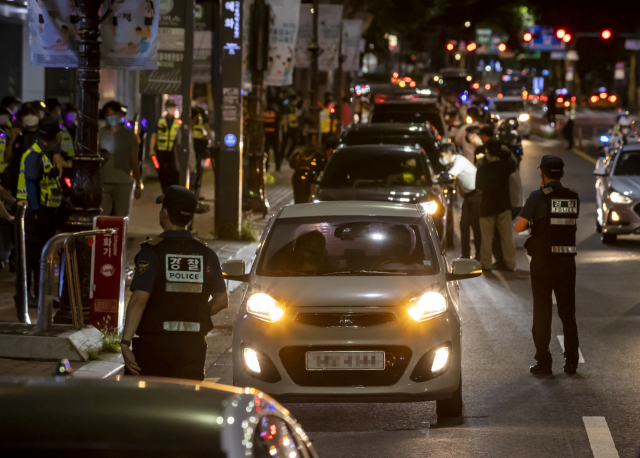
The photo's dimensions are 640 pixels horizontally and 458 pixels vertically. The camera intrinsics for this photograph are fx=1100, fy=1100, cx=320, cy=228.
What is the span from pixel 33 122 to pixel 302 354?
767 centimetres

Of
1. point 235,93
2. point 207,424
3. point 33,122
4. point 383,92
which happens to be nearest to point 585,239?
point 235,93

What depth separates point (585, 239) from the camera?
18.0m

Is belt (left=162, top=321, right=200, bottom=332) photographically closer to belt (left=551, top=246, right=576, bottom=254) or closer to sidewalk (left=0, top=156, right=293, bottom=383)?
sidewalk (left=0, top=156, right=293, bottom=383)

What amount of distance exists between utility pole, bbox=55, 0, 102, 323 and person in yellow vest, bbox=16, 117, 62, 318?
3.37 feet

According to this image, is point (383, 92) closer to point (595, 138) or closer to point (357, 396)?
point (357, 396)

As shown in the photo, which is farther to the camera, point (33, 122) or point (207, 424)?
point (33, 122)

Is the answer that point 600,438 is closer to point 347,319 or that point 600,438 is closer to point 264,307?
point 347,319

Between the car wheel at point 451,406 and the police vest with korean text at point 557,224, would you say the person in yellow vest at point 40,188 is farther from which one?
the car wheel at point 451,406

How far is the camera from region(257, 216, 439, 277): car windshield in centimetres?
748

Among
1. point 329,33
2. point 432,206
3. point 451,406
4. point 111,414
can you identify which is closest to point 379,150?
point 432,206

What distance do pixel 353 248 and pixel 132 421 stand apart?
18.0 feet

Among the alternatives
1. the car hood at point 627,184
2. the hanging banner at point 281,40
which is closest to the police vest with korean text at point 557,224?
the car hood at point 627,184

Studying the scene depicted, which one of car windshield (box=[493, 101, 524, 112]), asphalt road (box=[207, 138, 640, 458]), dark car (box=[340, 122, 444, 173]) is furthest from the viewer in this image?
car windshield (box=[493, 101, 524, 112])

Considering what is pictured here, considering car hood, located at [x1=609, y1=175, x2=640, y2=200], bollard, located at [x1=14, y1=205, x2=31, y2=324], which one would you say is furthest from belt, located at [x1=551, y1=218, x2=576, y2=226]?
car hood, located at [x1=609, y1=175, x2=640, y2=200]
